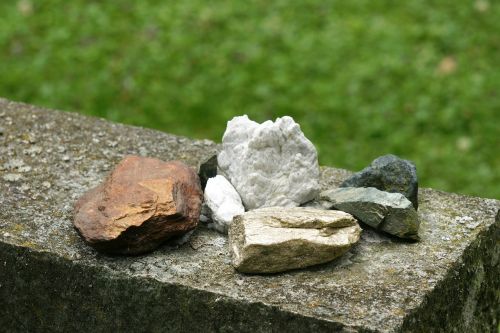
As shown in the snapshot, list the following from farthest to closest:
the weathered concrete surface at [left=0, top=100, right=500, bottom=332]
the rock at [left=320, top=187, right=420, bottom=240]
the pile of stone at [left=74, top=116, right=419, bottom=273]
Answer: the rock at [left=320, top=187, right=420, bottom=240], the pile of stone at [left=74, top=116, right=419, bottom=273], the weathered concrete surface at [left=0, top=100, right=500, bottom=332]

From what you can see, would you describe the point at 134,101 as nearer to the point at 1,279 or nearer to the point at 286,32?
the point at 286,32

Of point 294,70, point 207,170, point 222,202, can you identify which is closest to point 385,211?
point 222,202

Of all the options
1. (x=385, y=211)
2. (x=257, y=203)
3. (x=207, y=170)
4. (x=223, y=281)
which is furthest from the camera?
(x=207, y=170)

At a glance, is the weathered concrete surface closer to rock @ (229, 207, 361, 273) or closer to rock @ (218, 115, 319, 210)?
rock @ (229, 207, 361, 273)

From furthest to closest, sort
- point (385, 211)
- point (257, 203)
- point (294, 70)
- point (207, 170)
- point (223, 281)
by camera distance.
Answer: point (294, 70), point (207, 170), point (257, 203), point (385, 211), point (223, 281)

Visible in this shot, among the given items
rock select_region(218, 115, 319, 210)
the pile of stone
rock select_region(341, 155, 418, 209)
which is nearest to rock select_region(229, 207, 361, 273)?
the pile of stone

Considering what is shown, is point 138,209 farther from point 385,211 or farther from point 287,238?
point 385,211

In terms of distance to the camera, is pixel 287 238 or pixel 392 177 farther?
pixel 392 177
